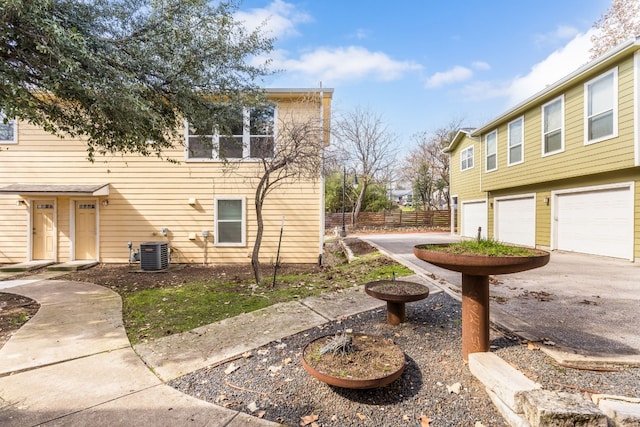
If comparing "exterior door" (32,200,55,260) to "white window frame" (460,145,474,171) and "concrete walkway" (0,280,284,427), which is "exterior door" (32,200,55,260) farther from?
"white window frame" (460,145,474,171)

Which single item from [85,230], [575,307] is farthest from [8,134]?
[575,307]

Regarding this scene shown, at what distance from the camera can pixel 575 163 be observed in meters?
8.80

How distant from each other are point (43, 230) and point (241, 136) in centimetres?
678

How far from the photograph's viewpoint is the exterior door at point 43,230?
9211mm

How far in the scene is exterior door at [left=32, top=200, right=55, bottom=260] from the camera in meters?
9.21

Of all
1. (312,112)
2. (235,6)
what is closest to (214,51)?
(235,6)

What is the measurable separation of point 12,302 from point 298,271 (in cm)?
548

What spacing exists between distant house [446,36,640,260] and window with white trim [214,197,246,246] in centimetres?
975

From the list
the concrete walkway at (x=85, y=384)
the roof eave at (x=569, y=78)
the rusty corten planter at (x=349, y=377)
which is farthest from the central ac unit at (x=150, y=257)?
the roof eave at (x=569, y=78)

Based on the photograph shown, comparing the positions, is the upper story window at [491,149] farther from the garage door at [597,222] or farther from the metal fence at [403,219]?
the metal fence at [403,219]

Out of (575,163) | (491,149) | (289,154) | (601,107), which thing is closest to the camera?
(289,154)

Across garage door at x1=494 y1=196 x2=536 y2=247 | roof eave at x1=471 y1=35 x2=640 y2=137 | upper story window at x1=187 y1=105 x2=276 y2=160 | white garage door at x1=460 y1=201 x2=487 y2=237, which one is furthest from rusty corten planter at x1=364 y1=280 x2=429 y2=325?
white garage door at x1=460 y1=201 x2=487 y2=237

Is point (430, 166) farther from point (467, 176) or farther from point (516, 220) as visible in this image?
point (516, 220)

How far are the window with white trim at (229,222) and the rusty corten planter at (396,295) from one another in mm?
6102
